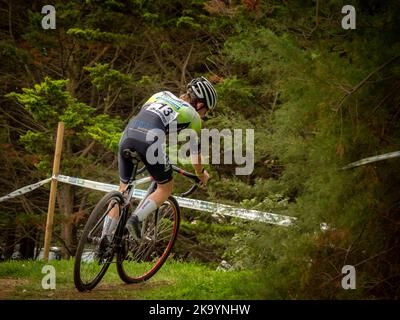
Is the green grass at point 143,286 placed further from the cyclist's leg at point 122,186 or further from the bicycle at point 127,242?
the cyclist's leg at point 122,186

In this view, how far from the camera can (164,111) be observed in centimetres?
591

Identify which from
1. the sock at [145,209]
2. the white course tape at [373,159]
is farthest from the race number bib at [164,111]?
the white course tape at [373,159]

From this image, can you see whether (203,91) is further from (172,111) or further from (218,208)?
(218,208)

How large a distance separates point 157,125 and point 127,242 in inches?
52.0

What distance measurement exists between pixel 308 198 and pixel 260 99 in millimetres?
9925

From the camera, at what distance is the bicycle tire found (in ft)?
17.8

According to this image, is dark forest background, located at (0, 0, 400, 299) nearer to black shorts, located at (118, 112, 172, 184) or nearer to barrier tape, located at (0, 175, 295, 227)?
barrier tape, located at (0, 175, 295, 227)

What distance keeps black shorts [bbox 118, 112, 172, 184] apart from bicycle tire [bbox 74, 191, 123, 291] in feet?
1.37

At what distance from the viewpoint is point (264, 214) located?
7.37 meters

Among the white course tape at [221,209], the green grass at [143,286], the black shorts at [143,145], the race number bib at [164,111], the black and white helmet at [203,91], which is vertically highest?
the black and white helmet at [203,91]

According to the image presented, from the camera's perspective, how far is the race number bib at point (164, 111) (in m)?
5.88

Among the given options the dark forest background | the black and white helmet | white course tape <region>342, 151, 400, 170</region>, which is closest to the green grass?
the dark forest background

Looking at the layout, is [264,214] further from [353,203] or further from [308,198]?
[353,203]

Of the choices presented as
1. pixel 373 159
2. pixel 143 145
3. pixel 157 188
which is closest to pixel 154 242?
pixel 157 188
